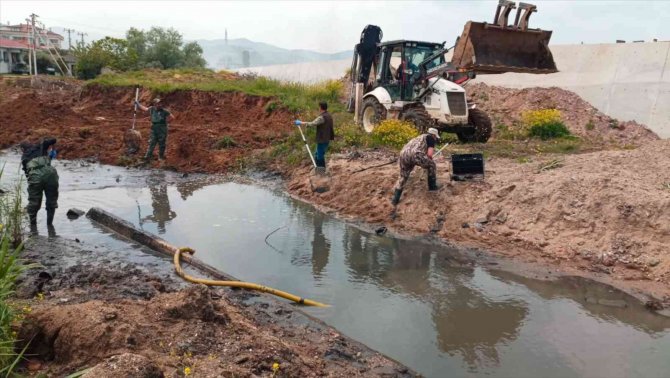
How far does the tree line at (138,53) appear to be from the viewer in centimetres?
3853

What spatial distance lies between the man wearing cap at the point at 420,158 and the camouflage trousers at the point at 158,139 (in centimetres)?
816

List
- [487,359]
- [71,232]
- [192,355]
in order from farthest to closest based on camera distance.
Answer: [71,232] → [487,359] → [192,355]

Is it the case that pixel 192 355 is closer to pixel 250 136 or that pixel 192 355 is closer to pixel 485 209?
pixel 485 209

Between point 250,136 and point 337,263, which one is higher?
point 250,136

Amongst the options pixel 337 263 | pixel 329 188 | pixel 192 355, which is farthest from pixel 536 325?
pixel 329 188

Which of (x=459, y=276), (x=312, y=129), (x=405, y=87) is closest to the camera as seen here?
(x=459, y=276)

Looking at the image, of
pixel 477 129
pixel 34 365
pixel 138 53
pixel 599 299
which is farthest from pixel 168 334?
pixel 138 53

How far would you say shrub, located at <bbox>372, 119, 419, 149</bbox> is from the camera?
44.2 ft

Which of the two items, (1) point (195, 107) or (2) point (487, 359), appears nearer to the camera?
(2) point (487, 359)

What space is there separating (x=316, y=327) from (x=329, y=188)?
624 centimetres

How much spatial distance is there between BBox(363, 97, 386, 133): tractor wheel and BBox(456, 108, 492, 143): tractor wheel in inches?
91.9

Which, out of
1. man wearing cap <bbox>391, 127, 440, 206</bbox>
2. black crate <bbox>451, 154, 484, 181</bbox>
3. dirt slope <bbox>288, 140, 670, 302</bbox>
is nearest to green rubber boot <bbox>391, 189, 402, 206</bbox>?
man wearing cap <bbox>391, 127, 440, 206</bbox>

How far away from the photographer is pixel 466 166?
1034 centimetres

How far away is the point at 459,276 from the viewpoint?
7.82 m
